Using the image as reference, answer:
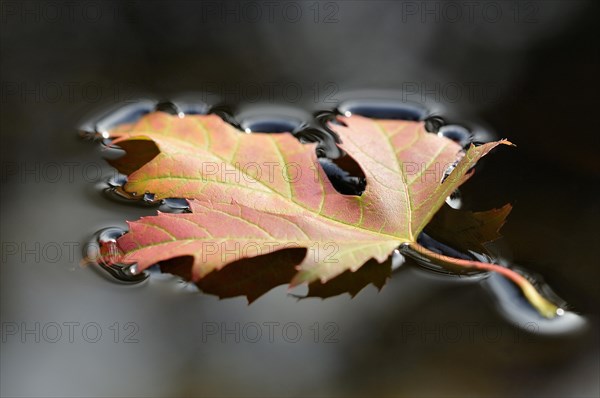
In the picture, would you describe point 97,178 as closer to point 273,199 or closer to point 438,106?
point 273,199

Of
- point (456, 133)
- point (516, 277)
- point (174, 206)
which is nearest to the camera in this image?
point (516, 277)

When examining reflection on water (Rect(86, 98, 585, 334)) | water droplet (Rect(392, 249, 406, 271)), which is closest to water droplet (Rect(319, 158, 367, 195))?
reflection on water (Rect(86, 98, 585, 334))

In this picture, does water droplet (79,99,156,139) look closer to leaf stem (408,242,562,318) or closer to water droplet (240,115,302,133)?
water droplet (240,115,302,133)

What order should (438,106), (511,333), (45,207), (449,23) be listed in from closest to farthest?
1. (511,333)
2. (45,207)
3. (438,106)
4. (449,23)

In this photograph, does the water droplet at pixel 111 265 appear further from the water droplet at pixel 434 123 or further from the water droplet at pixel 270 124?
the water droplet at pixel 434 123

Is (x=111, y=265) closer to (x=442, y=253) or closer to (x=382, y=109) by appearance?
(x=442, y=253)

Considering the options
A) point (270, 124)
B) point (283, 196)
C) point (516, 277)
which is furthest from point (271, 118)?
point (516, 277)

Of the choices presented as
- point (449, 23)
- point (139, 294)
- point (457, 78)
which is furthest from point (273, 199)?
point (449, 23)
